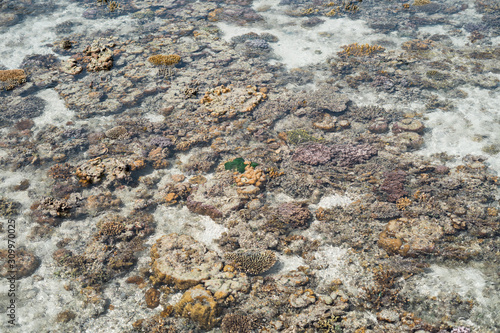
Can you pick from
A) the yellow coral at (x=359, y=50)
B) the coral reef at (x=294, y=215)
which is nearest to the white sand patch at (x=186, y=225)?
the coral reef at (x=294, y=215)

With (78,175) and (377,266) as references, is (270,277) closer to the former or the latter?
(377,266)

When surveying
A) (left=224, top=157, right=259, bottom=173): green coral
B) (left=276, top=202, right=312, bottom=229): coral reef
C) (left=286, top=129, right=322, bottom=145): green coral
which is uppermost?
(left=286, top=129, right=322, bottom=145): green coral

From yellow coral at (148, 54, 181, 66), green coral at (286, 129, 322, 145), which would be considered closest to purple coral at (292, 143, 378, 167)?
green coral at (286, 129, 322, 145)

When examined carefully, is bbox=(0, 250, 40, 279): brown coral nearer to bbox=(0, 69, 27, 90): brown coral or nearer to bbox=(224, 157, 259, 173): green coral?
bbox=(224, 157, 259, 173): green coral

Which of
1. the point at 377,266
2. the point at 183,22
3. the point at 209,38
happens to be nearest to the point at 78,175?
→ the point at 377,266

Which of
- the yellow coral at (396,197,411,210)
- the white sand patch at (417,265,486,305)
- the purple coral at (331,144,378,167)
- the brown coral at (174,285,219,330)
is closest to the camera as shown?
the brown coral at (174,285,219,330)

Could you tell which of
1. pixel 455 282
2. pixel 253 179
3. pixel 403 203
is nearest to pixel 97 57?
pixel 253 179

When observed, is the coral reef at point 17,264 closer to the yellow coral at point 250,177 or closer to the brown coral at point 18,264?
the brown coral at point 18,264
